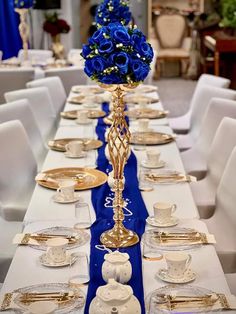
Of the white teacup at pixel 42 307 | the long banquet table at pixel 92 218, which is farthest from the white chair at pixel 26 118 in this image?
the white teacup at pixel 42 307

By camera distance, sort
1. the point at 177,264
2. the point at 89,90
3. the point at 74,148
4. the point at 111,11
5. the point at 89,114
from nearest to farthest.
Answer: the point at 177,264
the point at 74,148
the point at 89,114
the point at 111,11
the point at 89,90

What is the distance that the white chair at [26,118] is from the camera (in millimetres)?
3633

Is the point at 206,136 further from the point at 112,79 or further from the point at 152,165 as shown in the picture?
the point at 112,79

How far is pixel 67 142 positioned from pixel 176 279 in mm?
1707

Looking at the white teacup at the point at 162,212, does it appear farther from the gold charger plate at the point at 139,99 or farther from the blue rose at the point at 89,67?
the gold charger plate at the point at 139,99

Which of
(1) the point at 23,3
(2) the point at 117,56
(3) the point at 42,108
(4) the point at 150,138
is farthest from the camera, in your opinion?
(1) the point at 23,3

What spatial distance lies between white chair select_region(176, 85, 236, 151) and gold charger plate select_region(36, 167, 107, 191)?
5.56 ft

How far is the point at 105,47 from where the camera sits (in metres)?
1.88

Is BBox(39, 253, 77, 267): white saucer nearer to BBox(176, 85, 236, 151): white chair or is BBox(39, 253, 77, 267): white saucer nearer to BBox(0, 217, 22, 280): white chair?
BBox(0, 217, 22, 280): white chair

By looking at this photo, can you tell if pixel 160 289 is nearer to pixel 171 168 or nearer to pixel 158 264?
pixel 158 264

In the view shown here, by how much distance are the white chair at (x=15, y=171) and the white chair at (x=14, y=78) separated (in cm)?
246

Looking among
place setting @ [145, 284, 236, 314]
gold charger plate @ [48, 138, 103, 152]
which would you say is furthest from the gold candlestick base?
gold charger plate @ [48, 138, 103, 152]

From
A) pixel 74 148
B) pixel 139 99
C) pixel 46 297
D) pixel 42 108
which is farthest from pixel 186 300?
pixel 139 99

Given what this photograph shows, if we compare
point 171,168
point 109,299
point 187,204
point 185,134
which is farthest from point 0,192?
point 185,134
